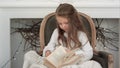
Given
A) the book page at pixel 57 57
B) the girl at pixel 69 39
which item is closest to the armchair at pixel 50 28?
the girl at pixel 69 39

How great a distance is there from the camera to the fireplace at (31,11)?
249 centimetres

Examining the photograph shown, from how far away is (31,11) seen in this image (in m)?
2.53

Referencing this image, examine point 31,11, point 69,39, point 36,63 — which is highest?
point 31,11

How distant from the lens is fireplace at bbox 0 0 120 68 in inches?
97.9

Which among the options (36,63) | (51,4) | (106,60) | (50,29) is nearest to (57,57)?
(36,63)

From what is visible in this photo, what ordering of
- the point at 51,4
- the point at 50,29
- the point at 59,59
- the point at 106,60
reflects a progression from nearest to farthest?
the point at 59,59 < the point at 106,60 < the point at 50,29 < the point at 51,4

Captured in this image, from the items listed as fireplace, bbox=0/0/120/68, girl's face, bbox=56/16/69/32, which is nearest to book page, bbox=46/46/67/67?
girl's face, bbox=56/16/69/32

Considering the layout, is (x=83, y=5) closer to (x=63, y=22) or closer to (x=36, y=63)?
(x=63, y=22)

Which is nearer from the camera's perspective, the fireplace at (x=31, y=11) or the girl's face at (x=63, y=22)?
the girl's face at (x=63, y=22)

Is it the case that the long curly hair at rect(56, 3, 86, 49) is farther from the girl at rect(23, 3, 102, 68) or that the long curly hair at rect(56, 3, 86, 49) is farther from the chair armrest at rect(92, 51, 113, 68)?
the chair armrest at rect(92, 51, 113, 68)

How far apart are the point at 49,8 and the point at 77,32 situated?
0.62 metres

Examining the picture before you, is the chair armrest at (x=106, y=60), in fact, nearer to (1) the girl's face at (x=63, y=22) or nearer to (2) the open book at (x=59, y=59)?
(2) the open book at (x=59, y=59)

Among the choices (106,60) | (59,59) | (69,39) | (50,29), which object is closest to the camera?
(59,59)

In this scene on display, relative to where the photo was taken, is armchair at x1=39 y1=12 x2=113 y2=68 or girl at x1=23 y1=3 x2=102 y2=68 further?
armchair at x1=39 y1=12 x2=113 y2=68
